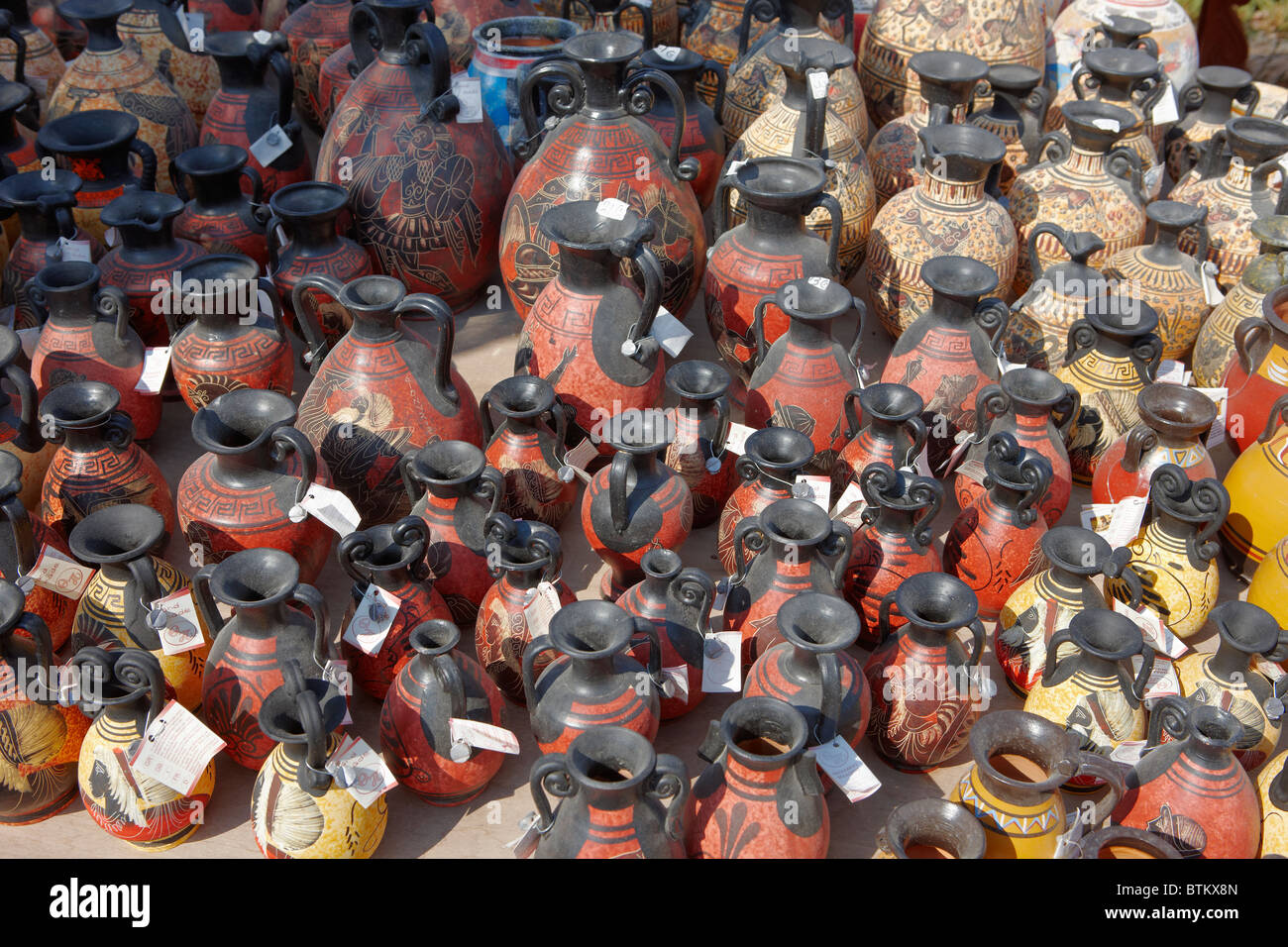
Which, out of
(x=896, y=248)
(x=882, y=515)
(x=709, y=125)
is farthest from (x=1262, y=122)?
(x=882, y=515)

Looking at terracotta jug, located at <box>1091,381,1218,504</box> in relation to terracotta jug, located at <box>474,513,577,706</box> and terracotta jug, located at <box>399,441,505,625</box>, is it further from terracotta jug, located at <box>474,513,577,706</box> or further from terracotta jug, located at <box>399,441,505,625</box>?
terracotta jug, located at <box>399,441,505,625</box>

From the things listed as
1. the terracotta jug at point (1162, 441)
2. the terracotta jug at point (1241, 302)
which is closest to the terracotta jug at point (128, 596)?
the terracotta jug at point (1241, 302)

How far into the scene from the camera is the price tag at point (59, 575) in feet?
12.5

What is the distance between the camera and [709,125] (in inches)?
245

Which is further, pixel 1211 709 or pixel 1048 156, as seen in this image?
pixel 1048 156

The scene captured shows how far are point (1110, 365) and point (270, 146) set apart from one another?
3974 millimetres

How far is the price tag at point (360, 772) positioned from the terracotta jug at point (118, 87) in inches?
160

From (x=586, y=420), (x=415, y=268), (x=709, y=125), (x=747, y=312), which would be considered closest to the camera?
(x=586, y=420)

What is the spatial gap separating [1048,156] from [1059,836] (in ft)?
11.9

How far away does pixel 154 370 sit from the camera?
477 cm

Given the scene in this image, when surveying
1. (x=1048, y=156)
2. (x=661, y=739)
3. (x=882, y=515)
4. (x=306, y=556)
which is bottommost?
(x=661, y=739)

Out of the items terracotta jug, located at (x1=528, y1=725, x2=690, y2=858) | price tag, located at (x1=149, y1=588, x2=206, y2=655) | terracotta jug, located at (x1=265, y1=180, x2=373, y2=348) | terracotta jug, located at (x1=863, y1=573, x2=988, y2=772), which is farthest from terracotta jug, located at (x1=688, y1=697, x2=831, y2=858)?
terracotta jug, located at (x1=265, y1=180, x2=373, y2=348)

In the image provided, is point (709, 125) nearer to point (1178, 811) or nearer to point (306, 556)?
point (306, 556)

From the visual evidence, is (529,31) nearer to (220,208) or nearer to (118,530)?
(220,208)
